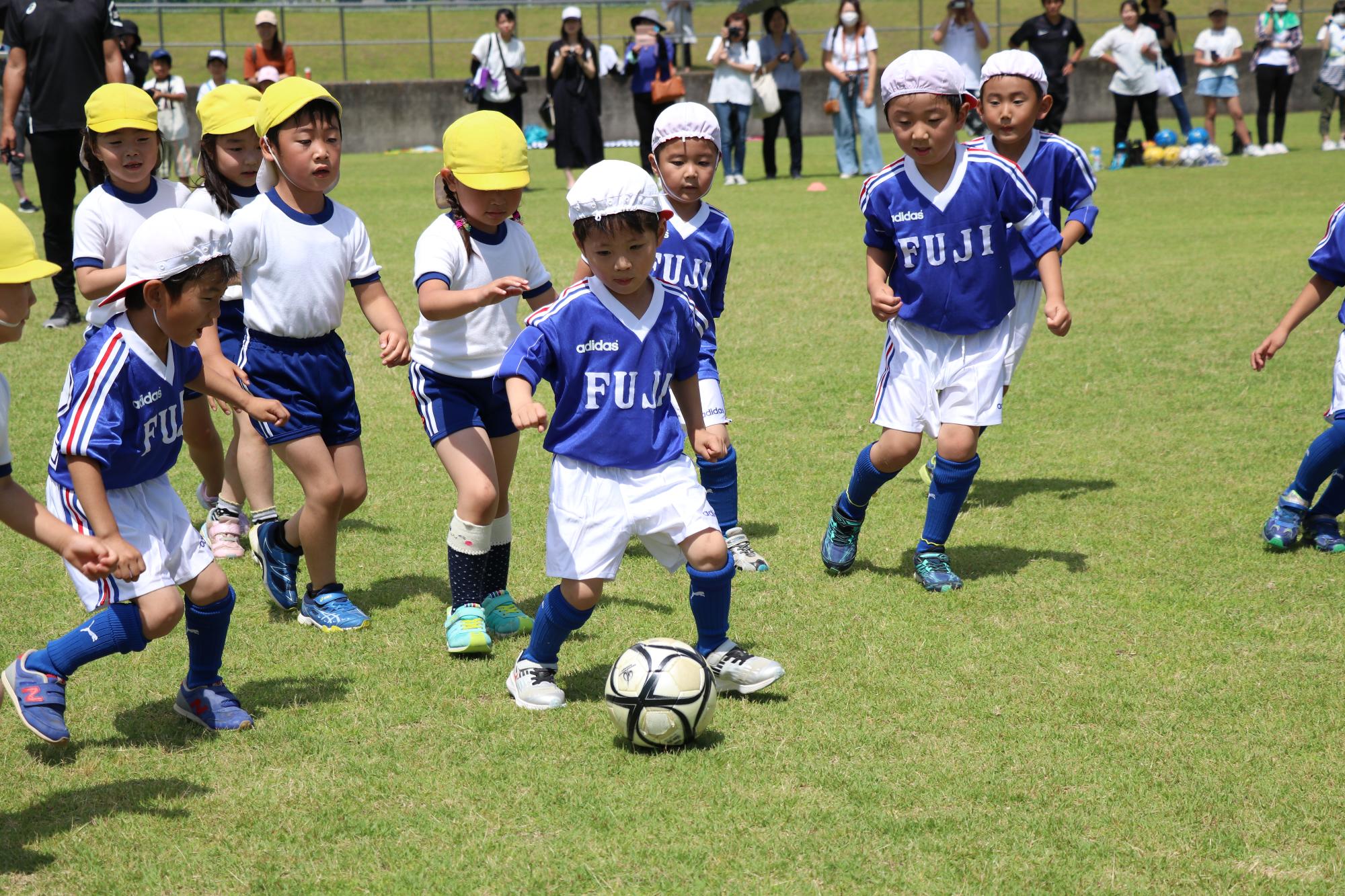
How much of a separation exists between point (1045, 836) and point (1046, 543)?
101 inches

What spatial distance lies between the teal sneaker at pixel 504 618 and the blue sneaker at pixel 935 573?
1.50 meters

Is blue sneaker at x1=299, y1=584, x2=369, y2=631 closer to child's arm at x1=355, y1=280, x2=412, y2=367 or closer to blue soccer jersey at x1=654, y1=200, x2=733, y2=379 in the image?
child's arm at x1=355, y1=280, x2=412, y2=367

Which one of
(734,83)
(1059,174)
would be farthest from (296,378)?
(734,83)

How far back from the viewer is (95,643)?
3.67m

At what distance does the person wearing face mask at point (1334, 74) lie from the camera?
19.8 m

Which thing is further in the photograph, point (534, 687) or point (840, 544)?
point (840, 544)

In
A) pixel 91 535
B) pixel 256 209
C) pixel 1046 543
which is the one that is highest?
pixel 256 209

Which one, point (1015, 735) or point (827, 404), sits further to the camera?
point (827, 404)

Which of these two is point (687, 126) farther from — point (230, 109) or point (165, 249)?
point (165, 249)

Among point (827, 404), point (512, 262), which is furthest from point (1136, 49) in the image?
point (512, 262)

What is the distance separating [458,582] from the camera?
464 centimetres

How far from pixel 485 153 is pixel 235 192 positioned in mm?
1666

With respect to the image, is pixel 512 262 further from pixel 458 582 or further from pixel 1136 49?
pixel 1136 49

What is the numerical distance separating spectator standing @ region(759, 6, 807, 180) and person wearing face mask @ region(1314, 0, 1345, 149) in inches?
314
